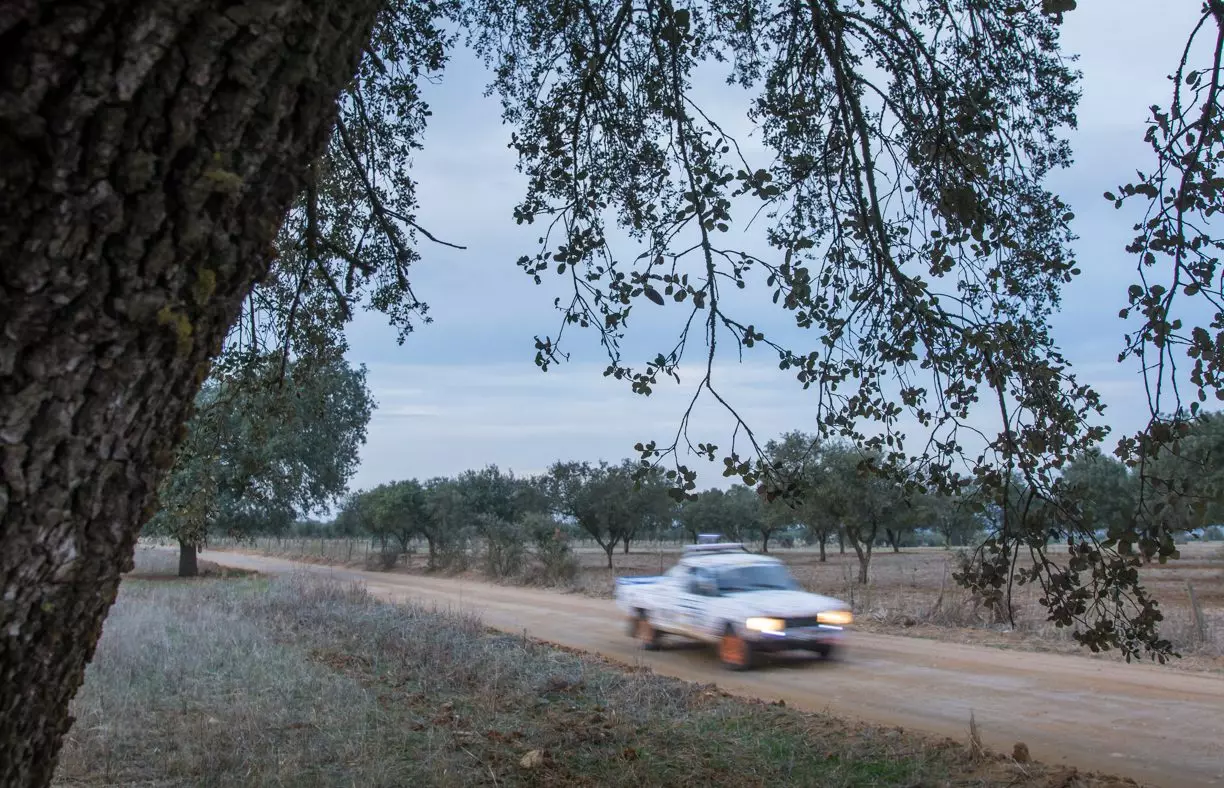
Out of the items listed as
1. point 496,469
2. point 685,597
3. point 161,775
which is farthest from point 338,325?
point 496,469

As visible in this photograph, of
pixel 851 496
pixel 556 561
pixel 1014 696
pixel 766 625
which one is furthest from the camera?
pixel 556 561


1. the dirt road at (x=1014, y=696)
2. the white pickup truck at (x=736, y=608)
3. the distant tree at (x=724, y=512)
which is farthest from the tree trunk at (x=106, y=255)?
the distant tree at (x=724, y=512)

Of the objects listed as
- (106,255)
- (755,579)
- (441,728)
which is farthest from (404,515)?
(106,255)

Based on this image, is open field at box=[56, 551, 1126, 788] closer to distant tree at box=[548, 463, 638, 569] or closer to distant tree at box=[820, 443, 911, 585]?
distant tree at box=[820, 443, 911, 585]

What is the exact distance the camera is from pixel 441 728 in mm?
7398

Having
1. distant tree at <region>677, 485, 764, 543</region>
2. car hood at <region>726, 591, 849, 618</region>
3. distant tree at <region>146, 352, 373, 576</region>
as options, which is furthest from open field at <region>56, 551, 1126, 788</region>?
distant tree at <region>677, 485, 764, 543</region>

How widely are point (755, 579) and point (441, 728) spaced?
715 cm

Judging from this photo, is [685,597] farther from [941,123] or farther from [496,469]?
[496,469]

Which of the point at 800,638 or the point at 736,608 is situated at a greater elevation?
the point at 736,608

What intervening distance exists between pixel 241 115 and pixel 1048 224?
21.0ft

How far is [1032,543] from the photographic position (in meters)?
4.87

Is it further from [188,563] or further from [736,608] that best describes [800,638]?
[188,563]

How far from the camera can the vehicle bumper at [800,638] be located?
12.3m

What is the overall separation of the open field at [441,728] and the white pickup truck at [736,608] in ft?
5.64
